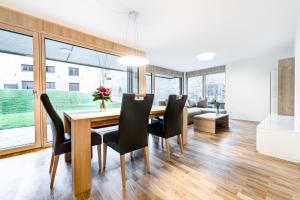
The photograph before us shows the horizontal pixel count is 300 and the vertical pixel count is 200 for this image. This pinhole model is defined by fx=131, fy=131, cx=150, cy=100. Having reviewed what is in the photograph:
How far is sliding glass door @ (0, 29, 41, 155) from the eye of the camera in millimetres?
2275

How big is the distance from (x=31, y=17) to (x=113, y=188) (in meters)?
3.15

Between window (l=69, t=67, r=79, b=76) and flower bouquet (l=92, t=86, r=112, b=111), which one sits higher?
window (l=69, t=67, r=79, b=76)

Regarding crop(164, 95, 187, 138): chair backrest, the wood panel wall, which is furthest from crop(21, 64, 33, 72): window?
the wood panel wall

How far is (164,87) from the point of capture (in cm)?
678

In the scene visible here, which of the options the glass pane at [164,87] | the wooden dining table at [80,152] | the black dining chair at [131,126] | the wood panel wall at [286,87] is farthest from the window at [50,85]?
the wood panel wall at [286,87]

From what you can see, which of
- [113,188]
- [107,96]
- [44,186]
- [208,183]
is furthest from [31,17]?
[208,183]

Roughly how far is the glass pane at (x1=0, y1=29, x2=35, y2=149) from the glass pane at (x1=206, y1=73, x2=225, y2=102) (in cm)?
639

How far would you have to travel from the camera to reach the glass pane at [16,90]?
228 centimetres

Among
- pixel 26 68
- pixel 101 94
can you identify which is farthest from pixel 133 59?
pixel 26 68

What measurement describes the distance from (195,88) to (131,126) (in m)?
6.25

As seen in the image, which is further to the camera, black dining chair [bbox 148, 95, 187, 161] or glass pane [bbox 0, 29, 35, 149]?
glass pane [bbox 0, 29, 35, 149]

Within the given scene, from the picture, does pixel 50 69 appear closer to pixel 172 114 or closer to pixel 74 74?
Answer: pixel 74 74

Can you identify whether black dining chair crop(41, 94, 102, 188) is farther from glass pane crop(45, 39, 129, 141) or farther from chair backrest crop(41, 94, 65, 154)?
glass pane crop(45, 39, 129, 141)

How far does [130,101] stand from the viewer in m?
1.40
